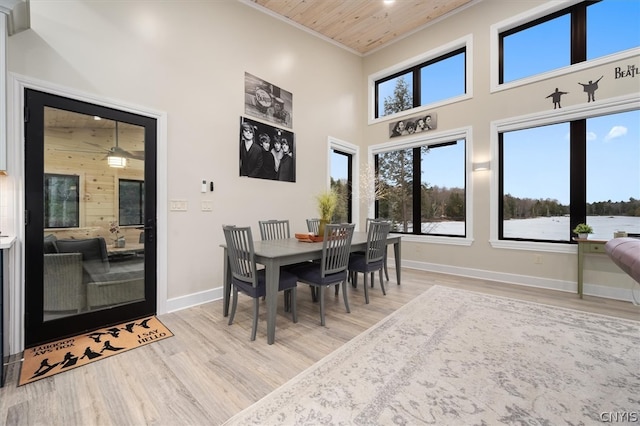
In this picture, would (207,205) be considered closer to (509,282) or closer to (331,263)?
(331,263)

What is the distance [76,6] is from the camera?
2459 millimetres

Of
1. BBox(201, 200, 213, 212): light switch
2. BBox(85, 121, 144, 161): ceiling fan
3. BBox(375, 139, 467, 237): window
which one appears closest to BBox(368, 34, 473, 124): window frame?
BBox(375, 139, 467, 237): window

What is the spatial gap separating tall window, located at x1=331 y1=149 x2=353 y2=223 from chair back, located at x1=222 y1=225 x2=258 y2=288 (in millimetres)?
3034

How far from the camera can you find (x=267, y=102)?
408 cm

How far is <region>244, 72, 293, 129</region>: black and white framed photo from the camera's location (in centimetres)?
386

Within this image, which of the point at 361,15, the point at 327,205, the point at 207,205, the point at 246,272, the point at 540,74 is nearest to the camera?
the point at 246,272

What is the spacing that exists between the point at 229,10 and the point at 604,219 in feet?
19.2

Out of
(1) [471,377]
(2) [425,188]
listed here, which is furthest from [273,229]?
(2) [425,188]

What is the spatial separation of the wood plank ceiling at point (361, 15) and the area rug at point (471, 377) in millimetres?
4678

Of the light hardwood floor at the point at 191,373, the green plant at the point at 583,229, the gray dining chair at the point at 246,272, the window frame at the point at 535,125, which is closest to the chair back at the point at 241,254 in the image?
the gray dining chair at the point at 246,272

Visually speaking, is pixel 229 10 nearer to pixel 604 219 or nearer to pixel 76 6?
pixel 76 6

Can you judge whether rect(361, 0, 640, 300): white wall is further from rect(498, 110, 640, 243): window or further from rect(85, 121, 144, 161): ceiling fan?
rect(85, 121, 144, 161): ceiling fan

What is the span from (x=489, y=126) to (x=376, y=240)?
9.39 ft

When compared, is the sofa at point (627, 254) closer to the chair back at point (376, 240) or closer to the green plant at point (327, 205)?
the chair back at point (376, 240)
